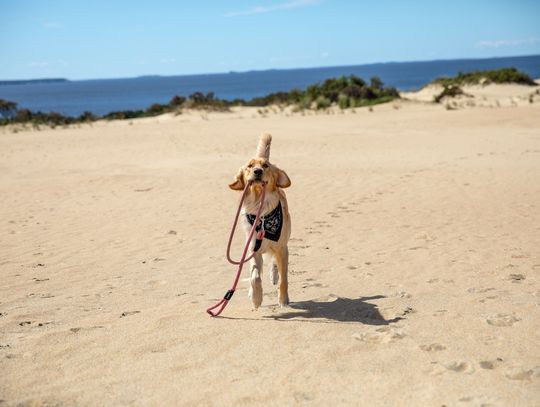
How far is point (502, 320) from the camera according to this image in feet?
16.4

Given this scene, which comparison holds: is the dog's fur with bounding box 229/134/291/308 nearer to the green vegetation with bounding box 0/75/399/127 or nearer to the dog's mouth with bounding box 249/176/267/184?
the dog's mouth with bounding box 249/176/267/184

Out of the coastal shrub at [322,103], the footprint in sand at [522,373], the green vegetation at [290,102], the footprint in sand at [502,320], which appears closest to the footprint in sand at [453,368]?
the footprint in sand at [522,373]

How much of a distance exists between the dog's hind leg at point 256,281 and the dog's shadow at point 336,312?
0.20 metres

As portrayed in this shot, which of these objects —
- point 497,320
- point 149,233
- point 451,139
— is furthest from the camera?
point 451,139

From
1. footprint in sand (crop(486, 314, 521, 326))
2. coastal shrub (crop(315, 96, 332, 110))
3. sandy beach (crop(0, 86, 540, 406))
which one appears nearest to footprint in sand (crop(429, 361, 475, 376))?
sandy beach (crop(0, 86, 540, 406))

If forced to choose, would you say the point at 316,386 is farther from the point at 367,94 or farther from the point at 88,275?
the point at 367,94

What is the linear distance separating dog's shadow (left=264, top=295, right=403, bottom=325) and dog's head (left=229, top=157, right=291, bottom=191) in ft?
3.81

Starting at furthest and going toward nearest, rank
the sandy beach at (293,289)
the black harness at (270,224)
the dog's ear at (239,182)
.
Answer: the black harness at (270,224)
the dog's ear at (239,182)
the sandy beach at (293,289)

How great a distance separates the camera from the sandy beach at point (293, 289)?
4070 mm

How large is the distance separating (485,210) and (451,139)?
34.1 ft

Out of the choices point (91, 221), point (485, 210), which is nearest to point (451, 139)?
point (485, 210)

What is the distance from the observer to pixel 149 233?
941 centimetres

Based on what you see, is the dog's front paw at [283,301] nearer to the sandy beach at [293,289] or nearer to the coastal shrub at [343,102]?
the sandy beach at [293,289]

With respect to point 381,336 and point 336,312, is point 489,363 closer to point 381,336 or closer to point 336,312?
point 381,336
